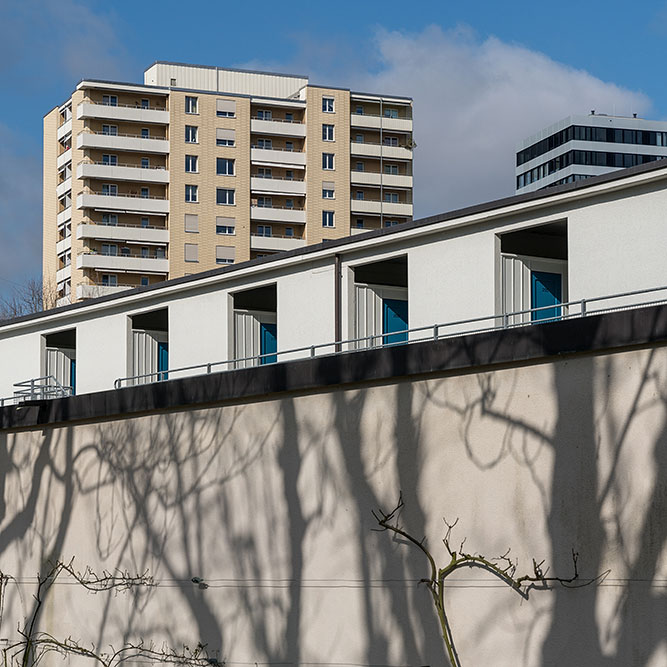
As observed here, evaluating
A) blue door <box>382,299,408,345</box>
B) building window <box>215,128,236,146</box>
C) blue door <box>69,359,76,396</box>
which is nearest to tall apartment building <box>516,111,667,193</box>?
building window <box>215,128,236,146</box>

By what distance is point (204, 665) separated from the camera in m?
13.5

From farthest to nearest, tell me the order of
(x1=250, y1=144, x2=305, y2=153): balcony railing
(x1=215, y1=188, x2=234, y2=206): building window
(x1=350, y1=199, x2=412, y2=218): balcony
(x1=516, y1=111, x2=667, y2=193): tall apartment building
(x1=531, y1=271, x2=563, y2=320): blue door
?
(x1=516, y1=111, x2=667, y2=193): tall apartment building < (x1=350, y1=199, x2=412, y2=218): balcony < (x1=250, y1=144, x2=305, y2=153): balcony railing < (x1=215, y1=188, x2=234, y2=206): building window < (x1=531, y1=271, x2=563, y2=320): blue door

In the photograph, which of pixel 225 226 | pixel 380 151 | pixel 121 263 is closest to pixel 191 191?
pixel 225 226

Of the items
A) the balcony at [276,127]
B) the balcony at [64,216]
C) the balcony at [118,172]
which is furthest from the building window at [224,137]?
the balcony at [64,216]

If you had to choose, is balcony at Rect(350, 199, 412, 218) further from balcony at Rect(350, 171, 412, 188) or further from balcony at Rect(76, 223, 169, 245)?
balcony at Rect(76, 223, 169, 245)

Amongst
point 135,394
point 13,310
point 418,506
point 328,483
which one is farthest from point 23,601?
point 13,310

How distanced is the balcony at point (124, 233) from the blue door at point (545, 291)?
6930 cm

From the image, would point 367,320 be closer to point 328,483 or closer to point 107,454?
point 107,454

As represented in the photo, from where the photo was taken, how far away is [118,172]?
83.9m

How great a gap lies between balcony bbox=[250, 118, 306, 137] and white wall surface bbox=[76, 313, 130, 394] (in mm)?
66695

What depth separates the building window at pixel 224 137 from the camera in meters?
86.1

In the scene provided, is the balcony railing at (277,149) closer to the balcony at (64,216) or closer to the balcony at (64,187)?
the balcony at (64,187)

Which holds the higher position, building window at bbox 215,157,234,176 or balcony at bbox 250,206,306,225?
building window at bbox 215,157,234,176

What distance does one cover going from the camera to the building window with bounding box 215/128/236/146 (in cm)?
8612
